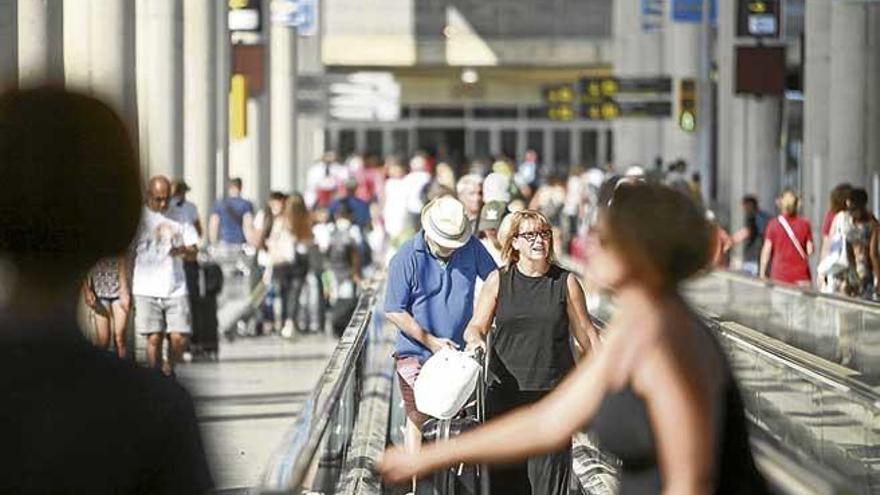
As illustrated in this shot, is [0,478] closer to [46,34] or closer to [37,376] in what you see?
[37,376]

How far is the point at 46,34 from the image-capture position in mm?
17891

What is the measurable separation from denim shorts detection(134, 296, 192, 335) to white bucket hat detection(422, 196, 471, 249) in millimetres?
6698

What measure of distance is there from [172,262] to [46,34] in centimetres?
219

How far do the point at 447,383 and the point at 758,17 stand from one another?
31.5 metres

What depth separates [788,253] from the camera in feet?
76.2

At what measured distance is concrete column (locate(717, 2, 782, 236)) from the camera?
4356 cm

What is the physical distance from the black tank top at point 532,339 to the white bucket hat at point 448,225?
137 centimetres

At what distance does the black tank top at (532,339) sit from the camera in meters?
10.7

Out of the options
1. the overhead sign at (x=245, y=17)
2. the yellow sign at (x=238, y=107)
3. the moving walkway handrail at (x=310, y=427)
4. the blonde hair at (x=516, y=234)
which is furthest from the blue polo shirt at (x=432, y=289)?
the yellow sign at (x=238, y=107)

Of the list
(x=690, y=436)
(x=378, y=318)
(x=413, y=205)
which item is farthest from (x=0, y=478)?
(x=413, y=205)

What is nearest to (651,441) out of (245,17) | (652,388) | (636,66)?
(652,388)

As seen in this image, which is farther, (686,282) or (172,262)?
(172,262)

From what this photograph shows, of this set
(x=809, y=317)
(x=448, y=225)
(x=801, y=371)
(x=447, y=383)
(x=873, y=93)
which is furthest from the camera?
(x=873, y=93)

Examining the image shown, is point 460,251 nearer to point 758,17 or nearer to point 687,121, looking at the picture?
point 758,17
